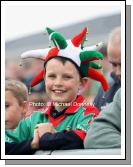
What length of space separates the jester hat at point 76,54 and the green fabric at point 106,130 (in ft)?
0.97

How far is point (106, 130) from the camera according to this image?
1.96 m

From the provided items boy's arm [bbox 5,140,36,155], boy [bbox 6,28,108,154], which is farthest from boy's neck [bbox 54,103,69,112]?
boy's arm [bbox 5,140,36,155]

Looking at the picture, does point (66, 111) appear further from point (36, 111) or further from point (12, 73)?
point (12, 73)

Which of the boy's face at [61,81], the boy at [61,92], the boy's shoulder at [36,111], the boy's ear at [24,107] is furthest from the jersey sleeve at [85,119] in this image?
the boy's ear at [24,107]

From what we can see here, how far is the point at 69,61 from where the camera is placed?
2291mm

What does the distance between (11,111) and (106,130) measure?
2.09ft

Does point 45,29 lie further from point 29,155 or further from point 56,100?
point 29,155

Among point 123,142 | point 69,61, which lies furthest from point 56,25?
point 123,142

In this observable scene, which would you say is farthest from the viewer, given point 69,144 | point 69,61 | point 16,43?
point 16,43

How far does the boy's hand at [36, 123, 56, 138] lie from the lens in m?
2.21

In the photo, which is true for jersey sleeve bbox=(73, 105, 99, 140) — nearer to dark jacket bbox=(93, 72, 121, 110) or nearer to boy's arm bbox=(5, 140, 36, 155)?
dark jacket bbox=(93, 72, 121, 110)

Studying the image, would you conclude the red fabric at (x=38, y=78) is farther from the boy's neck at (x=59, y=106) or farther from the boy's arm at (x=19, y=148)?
the boy's arm at (x=19, y=148)

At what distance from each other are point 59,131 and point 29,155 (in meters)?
0.19

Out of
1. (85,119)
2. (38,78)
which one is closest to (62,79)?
(38,78)
